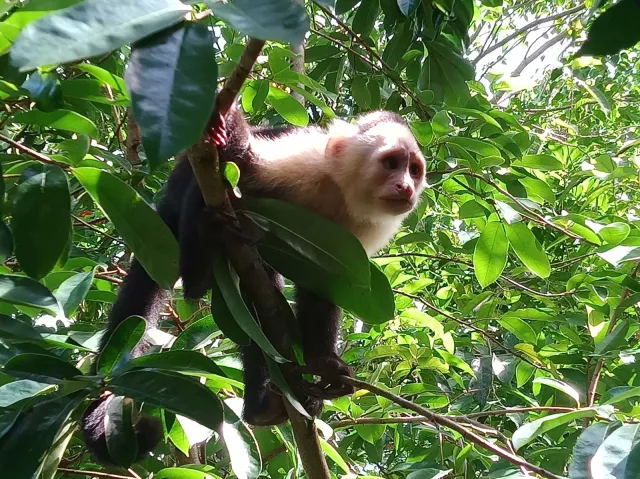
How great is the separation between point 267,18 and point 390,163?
1.37 meters

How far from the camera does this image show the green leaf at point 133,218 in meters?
0.91

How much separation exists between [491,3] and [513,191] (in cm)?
60

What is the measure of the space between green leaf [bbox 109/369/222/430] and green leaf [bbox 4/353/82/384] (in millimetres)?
84

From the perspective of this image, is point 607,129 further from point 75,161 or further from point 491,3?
point 75,161

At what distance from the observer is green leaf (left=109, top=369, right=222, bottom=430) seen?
79cm

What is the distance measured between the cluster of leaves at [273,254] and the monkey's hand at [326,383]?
0.12m

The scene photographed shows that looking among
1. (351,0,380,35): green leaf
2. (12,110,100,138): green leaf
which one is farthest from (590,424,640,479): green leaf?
(351,0,380,35): green leaf

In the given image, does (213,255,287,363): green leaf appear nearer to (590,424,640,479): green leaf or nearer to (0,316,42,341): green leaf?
(0,316,42,341): green leaf

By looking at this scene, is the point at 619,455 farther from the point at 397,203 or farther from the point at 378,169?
the point at 378,169

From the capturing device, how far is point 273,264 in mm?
1213

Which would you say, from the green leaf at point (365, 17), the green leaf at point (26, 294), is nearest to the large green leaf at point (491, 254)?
the green leaf at point (365, 17)

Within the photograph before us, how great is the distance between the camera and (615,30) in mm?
448

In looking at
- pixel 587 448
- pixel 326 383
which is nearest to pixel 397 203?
pixel 326 383

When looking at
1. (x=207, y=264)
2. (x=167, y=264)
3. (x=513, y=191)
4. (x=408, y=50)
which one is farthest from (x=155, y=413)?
(x=408, y=50)
